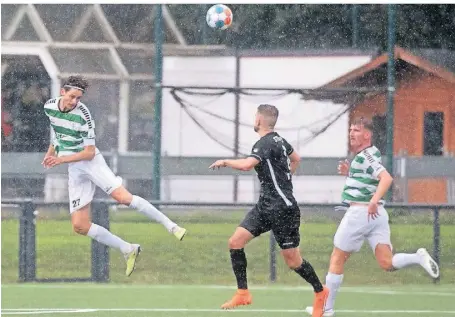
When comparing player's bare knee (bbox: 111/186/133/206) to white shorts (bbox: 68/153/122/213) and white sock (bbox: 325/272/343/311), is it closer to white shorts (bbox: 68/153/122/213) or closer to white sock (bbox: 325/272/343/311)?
white shorts (bbox: 68/153/122/213)

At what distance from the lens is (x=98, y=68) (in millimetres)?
13242

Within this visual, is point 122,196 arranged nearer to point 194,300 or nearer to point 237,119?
point 194,300

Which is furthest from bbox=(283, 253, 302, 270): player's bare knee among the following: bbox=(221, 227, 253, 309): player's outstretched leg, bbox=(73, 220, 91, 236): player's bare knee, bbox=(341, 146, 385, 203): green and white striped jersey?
bbox=(73, 220, 91, 236): player's bare knee

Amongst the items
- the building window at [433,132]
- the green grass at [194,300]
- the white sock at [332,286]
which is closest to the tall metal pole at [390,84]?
the building window at [433,132]

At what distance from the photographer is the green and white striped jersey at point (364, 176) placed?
30.7 feet

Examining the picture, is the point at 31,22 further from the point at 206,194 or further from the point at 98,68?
the point at 206,194

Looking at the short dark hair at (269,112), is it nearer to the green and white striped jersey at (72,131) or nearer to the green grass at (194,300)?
the green grass at (194,300)

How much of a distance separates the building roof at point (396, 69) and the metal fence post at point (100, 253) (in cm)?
310

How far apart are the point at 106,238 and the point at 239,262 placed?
1.44 meters

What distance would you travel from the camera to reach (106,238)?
980cm

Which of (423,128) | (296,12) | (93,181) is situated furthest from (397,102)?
(93,181)

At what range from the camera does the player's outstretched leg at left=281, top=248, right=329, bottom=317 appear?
864 cm

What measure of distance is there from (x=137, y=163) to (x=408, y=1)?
3.16 meters

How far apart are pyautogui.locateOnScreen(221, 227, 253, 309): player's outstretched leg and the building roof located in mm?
4565
